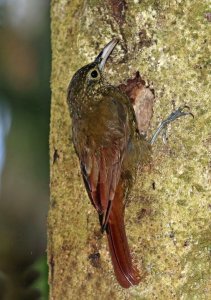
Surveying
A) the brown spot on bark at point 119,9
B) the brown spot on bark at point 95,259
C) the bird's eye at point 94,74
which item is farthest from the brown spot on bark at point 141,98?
the brown spot on bark at point 95,259

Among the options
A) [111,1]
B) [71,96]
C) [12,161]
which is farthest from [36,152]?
[111,1]

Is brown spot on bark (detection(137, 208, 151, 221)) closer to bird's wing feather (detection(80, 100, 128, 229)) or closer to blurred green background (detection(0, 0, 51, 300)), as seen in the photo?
bird's wing feather (detection(80, 100, 128, 229))

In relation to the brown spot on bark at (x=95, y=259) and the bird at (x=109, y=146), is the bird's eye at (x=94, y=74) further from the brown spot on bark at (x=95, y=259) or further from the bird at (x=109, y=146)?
the brown spot on bark at (x=95, y=259)

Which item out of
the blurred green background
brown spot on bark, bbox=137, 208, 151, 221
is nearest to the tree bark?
brown spot on bark, bbox=137, 208, 151, 221

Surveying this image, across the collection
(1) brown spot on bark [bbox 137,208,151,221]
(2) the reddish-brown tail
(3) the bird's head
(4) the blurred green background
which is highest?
(3) the bird's head

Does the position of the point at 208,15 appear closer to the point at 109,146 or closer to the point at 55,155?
the point at 109,146

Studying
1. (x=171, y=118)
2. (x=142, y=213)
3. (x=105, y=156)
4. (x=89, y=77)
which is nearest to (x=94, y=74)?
(x=89, y=77)
